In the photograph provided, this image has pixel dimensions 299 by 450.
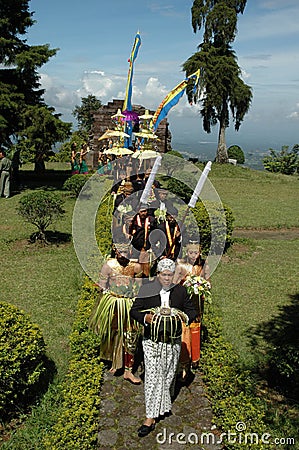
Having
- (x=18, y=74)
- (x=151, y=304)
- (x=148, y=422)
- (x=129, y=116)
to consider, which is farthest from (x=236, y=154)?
(x=148, y=422)

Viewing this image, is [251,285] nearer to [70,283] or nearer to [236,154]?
[70,283]

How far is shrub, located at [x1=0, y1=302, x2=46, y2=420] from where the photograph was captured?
4.77 metres

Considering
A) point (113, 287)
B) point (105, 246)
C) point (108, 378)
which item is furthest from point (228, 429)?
point (105, 246)

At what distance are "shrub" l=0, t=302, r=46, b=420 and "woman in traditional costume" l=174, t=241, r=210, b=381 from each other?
68.0 inches

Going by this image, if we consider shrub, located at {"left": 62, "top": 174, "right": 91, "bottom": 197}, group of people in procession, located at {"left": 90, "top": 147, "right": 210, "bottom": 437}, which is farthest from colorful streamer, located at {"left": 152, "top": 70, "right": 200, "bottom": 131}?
shrub, located at {"left": 62, "top": 174, "right": 91, "bottom": 197}

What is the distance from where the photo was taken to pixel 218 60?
27078mm

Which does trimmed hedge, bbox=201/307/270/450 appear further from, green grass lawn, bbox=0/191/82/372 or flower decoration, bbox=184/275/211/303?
green grass lawn, bbox=0/191/82/372

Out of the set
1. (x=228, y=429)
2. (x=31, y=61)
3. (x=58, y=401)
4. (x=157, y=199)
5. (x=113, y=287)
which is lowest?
(x=58, y=401)

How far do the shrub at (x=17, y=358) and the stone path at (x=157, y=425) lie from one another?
883mm

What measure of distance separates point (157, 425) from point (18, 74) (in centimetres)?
1780

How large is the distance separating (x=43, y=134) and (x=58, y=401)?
47.5 feet

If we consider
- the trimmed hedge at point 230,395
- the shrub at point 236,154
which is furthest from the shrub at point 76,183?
the shrub at point 236,154

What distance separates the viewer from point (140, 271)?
17.8 feet

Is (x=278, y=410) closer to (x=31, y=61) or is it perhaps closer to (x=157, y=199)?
(x=157, y=199)
